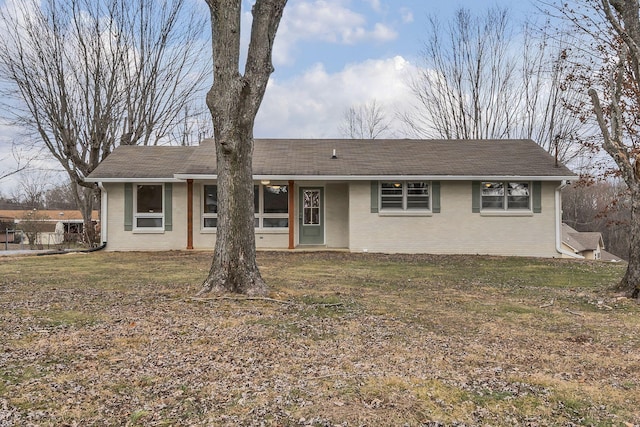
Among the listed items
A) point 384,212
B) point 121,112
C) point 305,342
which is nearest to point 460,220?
point 384,212

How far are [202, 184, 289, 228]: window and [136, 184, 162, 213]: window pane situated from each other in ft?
4.99

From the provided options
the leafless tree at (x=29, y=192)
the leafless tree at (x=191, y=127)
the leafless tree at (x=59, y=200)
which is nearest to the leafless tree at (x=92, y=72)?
the leafless tree at (x=191, y=127)

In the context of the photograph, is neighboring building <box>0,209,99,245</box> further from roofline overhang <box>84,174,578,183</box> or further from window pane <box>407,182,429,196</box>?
window pane <box>407,182,429,196</box>

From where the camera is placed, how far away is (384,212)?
1379 cm

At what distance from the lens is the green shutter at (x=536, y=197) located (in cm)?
1359

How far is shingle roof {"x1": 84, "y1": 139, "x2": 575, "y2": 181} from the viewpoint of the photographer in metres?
13.6

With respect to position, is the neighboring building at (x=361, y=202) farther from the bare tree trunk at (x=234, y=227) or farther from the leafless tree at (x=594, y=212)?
the leafless tree at (x=594, y=212)

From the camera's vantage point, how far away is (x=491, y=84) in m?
24.0

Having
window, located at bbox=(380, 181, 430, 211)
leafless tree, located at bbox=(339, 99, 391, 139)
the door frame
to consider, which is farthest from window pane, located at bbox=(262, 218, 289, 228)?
leafless tree, located at bbox=(339, 99, 391, 139)

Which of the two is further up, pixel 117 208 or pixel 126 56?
pixel 126 56

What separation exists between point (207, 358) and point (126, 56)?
20.7 meters

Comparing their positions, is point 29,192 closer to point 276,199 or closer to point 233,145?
point 276,199

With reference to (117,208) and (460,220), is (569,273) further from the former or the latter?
(117,208)

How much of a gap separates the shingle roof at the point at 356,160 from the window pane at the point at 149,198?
0.56 metres
